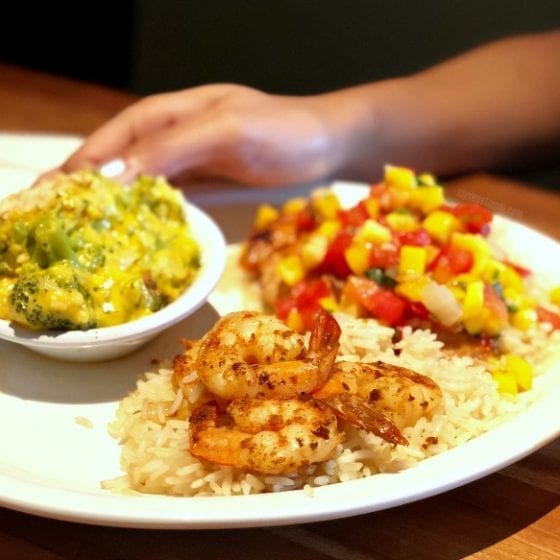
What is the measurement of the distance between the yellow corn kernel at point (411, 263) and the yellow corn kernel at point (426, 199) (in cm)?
21

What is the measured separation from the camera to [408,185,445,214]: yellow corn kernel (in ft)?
7.65

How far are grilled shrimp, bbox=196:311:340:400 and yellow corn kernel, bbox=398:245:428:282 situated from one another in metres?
0.53

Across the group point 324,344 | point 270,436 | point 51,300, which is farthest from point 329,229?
point 270,436

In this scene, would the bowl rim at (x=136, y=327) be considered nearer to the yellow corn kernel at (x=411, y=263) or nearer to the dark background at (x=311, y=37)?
the yellow corn kernel at (x=411, y=263)

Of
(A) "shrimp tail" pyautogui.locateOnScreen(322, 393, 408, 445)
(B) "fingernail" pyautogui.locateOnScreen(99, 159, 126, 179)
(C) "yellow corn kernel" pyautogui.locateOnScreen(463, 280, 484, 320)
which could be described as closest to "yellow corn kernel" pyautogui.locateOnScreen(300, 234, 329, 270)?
(C) "yellow corn kernel" pyautogui.locateOnScreen(463, 280, 484, 320)

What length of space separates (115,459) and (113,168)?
3.73 feet

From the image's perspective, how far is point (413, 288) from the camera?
6.94 ft

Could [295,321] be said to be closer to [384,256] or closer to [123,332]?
[384,256]

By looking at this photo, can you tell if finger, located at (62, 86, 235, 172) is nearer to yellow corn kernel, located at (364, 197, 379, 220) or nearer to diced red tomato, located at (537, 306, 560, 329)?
yellow corn kernel, located at (364, 197, 379, 220)

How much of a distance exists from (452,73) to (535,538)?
233cm

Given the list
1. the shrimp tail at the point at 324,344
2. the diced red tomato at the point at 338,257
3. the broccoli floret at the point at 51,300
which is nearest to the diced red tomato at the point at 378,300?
the diced red tomato at the point at 338,257

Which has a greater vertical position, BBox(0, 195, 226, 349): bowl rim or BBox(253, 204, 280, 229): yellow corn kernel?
BBox(253, 204, 280, 229): yellow corn kernel

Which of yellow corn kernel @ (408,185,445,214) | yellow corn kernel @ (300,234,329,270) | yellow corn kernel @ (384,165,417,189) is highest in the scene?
yellow corn kernel @ (384,165,417,189)

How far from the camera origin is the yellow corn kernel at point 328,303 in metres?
2.24
